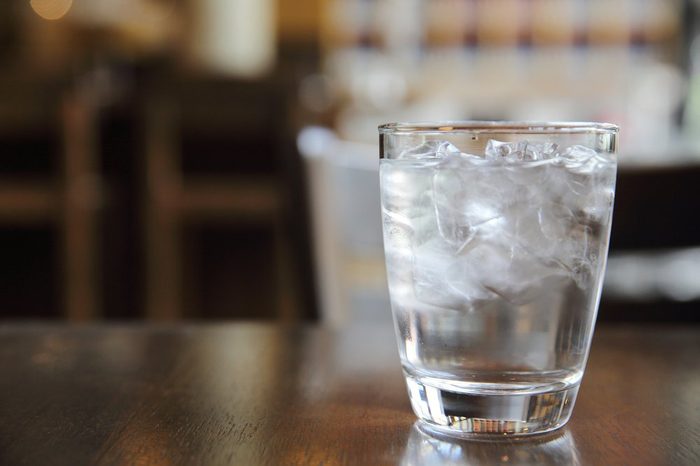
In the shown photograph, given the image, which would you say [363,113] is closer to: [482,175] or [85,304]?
[85,304]

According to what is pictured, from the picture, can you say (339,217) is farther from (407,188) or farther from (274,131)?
(274,131)

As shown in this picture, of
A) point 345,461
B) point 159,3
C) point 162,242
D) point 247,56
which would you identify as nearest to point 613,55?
point 247,56

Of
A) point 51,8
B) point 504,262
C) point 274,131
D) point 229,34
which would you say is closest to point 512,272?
point 504,262

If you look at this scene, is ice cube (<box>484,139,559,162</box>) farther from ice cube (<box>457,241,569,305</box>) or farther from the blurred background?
the blurred background

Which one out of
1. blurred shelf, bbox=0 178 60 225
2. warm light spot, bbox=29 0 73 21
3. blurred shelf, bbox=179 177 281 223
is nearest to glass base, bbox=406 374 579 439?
blurred shelf, bbox=179 177 281 223

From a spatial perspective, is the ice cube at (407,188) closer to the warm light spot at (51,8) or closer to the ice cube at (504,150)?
the ice cube at (504,150)
